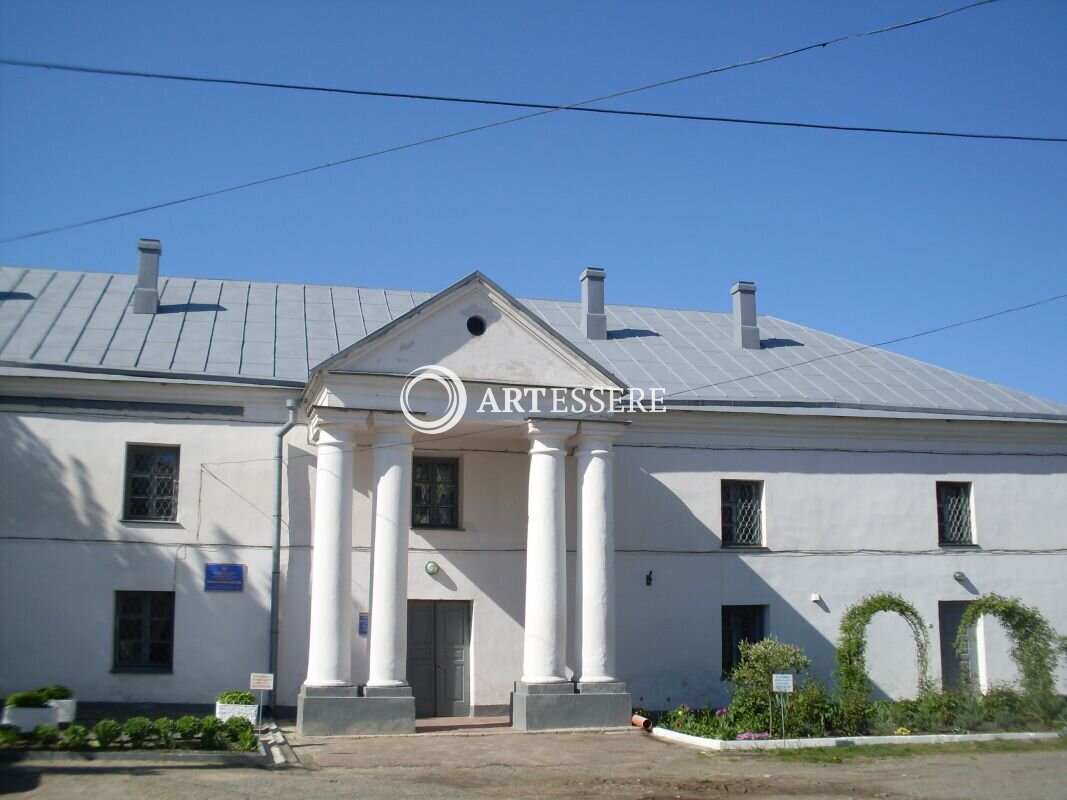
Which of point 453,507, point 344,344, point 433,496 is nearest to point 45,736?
point 433,496

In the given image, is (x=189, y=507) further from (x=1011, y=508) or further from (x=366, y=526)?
(x=1011, y=508)

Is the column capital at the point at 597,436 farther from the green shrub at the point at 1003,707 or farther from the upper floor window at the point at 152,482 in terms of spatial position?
the green shrub at the point at 1003,707

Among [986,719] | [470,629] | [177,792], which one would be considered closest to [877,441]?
[986,719]

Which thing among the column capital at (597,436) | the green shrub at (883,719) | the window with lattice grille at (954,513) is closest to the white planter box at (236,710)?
the column capital at (597,436)

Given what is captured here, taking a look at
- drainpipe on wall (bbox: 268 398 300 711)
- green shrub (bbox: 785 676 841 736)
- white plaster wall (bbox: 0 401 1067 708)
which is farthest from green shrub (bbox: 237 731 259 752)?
green shrub (bbox: 785 676 841 736)

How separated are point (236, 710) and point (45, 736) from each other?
9.47 ft

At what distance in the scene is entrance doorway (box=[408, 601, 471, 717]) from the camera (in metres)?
18.6

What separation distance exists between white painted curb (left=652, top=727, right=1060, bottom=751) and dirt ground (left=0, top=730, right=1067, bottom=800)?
1.22 feet

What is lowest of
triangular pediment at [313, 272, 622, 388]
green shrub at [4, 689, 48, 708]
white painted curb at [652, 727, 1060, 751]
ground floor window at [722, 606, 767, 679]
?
white painted curb at [652, 727, 1060, 751]

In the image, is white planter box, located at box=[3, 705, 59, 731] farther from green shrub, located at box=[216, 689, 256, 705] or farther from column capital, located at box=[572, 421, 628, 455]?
column capital, located at box=[572, 421, 628, 455]

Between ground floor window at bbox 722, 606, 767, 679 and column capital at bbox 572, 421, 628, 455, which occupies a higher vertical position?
column capital at bbox 572, 421, 628, 455

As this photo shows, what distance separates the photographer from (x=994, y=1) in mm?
11156

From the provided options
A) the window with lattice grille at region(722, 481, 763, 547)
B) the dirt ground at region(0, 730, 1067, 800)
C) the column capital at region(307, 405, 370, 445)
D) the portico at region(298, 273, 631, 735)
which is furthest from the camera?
the window with lattice grille at region(722, 481, 763, 547)

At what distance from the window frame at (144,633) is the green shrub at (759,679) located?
9.19 m
